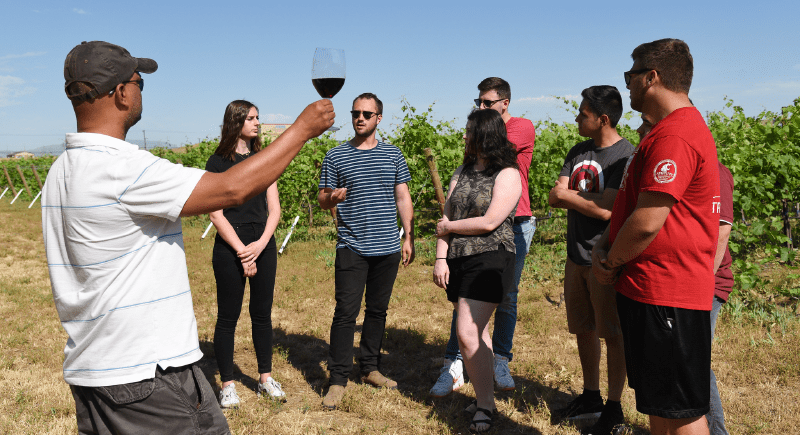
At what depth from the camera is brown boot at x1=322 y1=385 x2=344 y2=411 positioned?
11.3 ft

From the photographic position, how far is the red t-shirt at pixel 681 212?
1.78m

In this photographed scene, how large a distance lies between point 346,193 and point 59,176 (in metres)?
2.14

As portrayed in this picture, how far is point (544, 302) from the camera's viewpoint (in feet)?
18.8

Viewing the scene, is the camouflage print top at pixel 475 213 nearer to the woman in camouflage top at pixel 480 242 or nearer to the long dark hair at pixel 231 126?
the woman in camouflage top at pixel 480 242

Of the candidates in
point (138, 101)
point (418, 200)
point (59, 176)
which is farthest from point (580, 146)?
point (418, 200)

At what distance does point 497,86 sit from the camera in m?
3.68

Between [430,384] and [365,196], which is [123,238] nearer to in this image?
[365,196]

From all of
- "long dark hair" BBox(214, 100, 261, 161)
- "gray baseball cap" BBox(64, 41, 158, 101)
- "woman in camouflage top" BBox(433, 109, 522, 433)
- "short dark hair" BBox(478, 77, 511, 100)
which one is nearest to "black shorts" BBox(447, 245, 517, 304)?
"woman in camouflage top" BBox(433, 109, 522, 433)

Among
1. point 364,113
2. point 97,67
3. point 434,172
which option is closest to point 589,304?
point 364,113

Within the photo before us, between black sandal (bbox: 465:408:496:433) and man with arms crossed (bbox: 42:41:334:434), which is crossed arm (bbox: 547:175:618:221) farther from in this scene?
man with arms crossed (bbox: 42:41:334:434)

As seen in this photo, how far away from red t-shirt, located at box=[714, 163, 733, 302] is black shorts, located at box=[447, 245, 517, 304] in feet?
3.40

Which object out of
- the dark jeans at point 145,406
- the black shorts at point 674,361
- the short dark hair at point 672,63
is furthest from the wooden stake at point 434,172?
the dark jeans at point 145,406

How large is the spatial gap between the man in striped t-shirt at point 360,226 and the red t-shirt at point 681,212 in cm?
192

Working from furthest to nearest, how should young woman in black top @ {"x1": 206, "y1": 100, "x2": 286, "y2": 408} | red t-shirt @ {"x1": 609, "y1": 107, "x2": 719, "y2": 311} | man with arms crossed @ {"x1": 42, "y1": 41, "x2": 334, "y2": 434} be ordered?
young woman in black top @ {"x1": 206, "y1": 100, "x2": 286, "y2": 408} < red t-shirt @ {"x1": 609, "y1": 107, "x2": 719, "y2": 311} < man with arms crossed @ {"x1": 42, "y1": 41, "x2": 334, "y2": 434}
